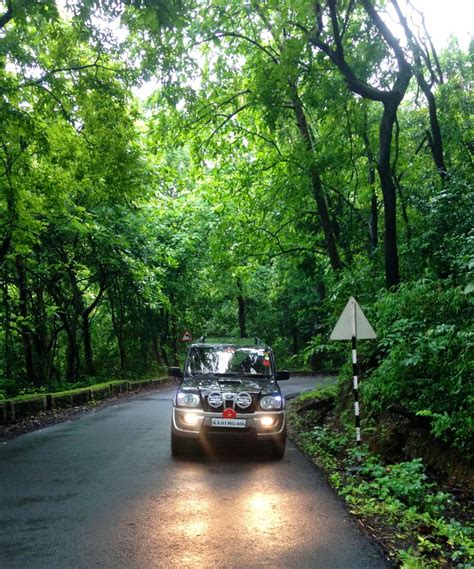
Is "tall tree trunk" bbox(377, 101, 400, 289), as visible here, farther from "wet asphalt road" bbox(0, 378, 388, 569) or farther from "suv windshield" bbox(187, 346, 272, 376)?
"wet asphalt road" bbox(0, 378, 388, 569)

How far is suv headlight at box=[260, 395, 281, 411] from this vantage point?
798 centimetres

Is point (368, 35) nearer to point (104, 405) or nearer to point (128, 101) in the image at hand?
point (128, 101)

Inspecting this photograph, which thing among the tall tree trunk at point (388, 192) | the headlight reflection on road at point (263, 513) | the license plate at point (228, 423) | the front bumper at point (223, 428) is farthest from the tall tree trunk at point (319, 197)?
the headlight reflection on road at point (263, 513)

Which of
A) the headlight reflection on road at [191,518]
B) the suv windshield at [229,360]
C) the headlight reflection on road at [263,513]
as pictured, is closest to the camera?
the headlight reflection on road at [191,518]

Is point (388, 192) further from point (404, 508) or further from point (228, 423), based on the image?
point (404, 508)

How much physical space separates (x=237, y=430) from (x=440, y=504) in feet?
10.4

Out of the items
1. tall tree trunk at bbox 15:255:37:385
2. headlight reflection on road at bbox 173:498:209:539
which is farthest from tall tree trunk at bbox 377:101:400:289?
tall tree trunk at bbox 15:255:37:385

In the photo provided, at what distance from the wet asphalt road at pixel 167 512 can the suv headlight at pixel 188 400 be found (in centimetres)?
86

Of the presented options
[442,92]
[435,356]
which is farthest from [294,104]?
[435,356]

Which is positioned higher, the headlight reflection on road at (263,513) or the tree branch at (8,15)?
the tree branch at (8,15)

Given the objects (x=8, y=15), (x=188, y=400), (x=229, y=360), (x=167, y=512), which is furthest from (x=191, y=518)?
(x=8, y=15)

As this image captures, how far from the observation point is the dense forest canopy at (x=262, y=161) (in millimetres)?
8094

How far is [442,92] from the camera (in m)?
13.9

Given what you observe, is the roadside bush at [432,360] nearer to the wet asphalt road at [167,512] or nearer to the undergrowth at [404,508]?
the undergrowth at [404,508]
